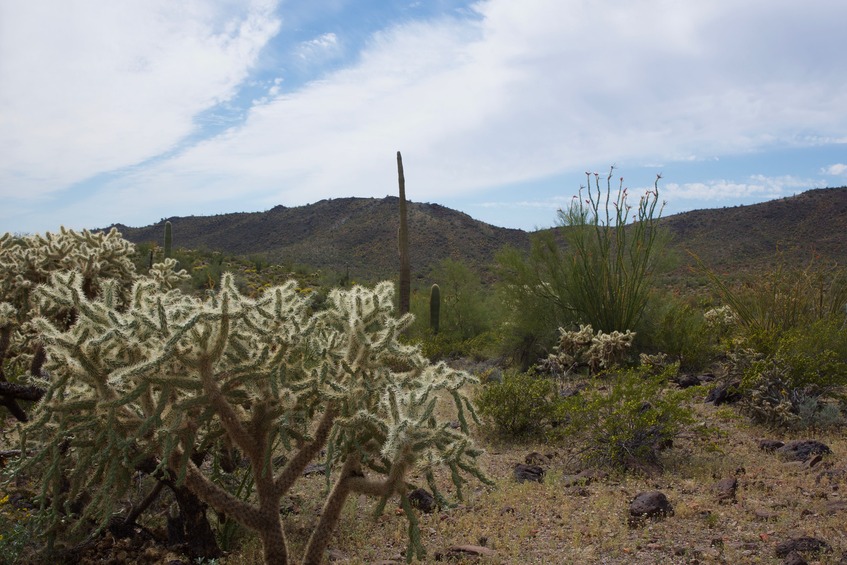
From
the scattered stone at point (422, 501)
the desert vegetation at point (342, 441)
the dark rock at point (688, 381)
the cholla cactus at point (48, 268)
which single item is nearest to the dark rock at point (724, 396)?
the desert vegetation at point (342, 441)

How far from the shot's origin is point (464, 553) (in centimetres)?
474

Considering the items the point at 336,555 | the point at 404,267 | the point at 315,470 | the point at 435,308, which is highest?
the point at 404,267

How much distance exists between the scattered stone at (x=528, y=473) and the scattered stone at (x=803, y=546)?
90.7 inches

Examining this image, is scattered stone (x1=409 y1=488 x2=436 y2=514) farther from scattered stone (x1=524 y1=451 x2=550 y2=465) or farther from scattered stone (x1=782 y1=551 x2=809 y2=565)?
scattered stone (x1=782 y1=551 x2=809 y2=565)

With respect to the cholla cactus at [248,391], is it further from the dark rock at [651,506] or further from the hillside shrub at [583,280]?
the hillside shrub at [583,280]

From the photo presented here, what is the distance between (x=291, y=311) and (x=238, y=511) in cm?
115

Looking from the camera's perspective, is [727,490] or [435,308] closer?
[727,490]

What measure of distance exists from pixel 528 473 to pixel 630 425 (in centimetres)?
129

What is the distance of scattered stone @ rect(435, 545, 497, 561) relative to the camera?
15.4 feet

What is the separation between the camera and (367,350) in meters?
3.58

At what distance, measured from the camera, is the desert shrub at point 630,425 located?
6.73 m

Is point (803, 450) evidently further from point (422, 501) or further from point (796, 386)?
point (422, 501)

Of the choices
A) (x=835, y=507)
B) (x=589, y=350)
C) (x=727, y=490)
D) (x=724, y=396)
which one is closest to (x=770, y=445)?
(x=727, y=490)

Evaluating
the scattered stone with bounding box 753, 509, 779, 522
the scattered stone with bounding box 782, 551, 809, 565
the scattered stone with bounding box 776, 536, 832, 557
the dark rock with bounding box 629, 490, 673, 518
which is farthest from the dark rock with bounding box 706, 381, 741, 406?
the scattered stone with bounding box 782, 551, 809, 565
